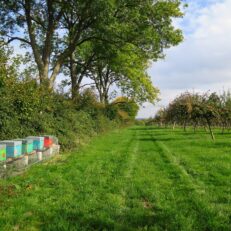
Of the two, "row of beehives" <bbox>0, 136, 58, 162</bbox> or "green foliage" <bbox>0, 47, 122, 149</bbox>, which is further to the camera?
"green foliage" <bbox>0, 47, 122, 149</bbox>

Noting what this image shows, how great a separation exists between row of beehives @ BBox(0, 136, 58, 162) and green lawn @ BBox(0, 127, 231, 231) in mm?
667

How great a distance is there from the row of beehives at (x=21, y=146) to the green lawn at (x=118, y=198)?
667 mm

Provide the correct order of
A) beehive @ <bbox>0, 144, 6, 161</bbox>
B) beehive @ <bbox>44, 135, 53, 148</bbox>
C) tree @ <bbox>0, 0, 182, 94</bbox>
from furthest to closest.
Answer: tree @ <bbox>0, 0, 182, 94</bbox> → beehive @ <bbox>44, 135, 53, 148</bbox> → beehive @ <bbox>0, 144, 6, 161</bbox>

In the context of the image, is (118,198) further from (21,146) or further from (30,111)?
(30,111)

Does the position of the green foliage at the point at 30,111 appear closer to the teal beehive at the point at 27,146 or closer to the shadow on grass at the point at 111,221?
the teal beehive at the point at 27,146

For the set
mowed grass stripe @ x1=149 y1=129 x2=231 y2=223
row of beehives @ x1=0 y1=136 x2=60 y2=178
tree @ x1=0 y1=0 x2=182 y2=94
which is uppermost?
tree @ x1=0 y1=0 x2=182 y2=94

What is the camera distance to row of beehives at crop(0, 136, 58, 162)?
30.8 feet

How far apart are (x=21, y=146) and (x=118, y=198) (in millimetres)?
4716

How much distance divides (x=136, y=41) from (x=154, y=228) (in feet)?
63.3

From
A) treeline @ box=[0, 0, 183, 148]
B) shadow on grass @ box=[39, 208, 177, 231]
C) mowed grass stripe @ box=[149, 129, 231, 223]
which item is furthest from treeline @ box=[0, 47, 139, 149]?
shadow on grass @ box=[39, 208, 177, 231]

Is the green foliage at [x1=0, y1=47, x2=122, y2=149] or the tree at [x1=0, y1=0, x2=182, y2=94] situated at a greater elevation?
the tree at [x1=0, y1=0, x2=182, y2=94]

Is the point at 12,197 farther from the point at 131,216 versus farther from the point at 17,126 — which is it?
the point at 17,126

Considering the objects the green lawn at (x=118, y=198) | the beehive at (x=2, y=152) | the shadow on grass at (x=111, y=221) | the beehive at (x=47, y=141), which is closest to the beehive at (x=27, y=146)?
the green lawn at (x=118, y=198)

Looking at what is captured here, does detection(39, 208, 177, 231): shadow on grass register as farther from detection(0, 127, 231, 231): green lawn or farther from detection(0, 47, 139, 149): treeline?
detection(0, 47, 139, 149): treeline
